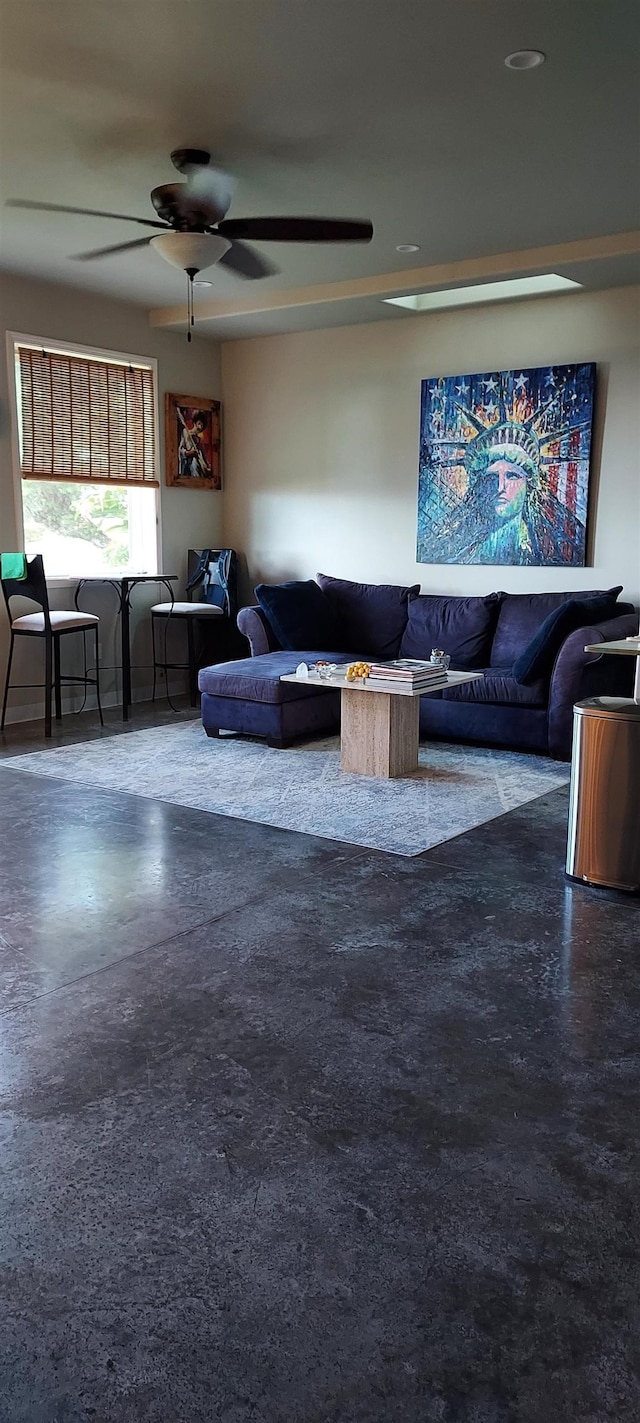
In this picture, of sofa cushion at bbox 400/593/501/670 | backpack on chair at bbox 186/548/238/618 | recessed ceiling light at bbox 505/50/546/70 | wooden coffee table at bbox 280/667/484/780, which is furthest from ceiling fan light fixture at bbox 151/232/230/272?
backpack on chair at bbox 186/548/238/618

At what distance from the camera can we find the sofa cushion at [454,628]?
6422mm

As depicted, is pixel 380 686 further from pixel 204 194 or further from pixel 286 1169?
pixel 286 1169

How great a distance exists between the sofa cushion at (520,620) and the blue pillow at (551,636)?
0.57 meters

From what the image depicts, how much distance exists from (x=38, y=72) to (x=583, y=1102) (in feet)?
11.9

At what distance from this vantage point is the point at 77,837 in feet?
13.5

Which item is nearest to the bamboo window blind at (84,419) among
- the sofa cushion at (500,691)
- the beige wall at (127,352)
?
the beige wall at (127,352)

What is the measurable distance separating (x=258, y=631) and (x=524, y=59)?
12.4ft

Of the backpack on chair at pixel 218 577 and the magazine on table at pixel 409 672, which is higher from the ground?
the backpack on chair at pixel 218 577

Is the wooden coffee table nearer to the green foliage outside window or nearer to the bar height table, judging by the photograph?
the bar height table

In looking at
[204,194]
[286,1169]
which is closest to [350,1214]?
[286,1169]

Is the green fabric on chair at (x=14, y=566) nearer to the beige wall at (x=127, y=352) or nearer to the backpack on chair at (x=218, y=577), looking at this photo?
the beige wall at (x=127, y=352)

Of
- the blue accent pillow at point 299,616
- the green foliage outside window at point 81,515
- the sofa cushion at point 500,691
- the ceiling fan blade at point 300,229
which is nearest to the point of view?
the ceiling fan blade at point 300,229

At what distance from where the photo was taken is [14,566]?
6008 millimetres

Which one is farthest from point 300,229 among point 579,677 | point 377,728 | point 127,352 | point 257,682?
point 127,352
